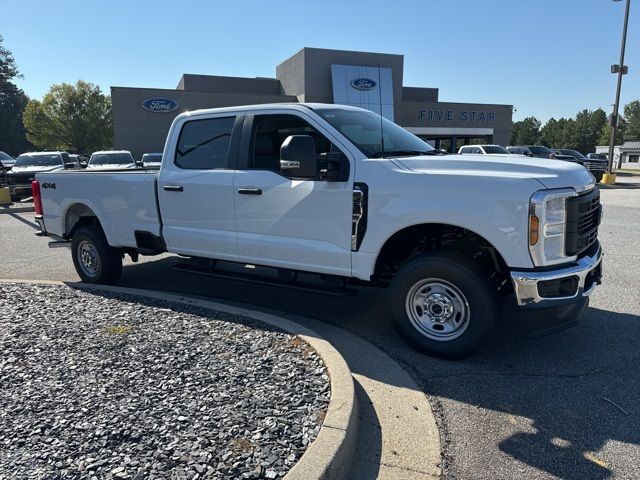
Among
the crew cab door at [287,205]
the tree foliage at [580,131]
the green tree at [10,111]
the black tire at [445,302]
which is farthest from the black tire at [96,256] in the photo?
the tree foliage at [580,131]

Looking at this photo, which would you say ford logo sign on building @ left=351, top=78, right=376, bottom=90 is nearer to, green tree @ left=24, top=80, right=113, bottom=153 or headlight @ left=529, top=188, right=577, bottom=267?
green tree @ left=24, top=80, right=113, bottom=153

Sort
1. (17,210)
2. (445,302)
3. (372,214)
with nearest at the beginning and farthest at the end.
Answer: (445,302)
(372,214)
(17,210)

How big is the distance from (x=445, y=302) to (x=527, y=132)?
144 m

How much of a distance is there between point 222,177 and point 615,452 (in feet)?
13.3

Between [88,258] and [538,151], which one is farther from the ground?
[538,151]

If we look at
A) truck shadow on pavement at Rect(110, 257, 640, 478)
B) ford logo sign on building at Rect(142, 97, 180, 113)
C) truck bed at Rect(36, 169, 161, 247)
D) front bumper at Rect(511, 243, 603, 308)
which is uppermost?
ford logo sign on building at Rect(142, 97, 180, 113)

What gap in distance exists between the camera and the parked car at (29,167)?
56.2 feet

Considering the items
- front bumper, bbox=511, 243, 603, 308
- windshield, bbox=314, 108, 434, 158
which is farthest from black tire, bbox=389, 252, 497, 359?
windshield, bbox=314, 108, 434, 158

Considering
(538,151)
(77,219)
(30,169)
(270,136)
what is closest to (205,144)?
(270,136)

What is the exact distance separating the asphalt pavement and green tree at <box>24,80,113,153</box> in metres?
53.3

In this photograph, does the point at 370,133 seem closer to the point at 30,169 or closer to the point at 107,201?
the point at 107,201

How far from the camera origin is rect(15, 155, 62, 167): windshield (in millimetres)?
18234

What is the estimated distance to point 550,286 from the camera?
12.1 feet

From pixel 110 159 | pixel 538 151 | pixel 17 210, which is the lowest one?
pixel 17 210
